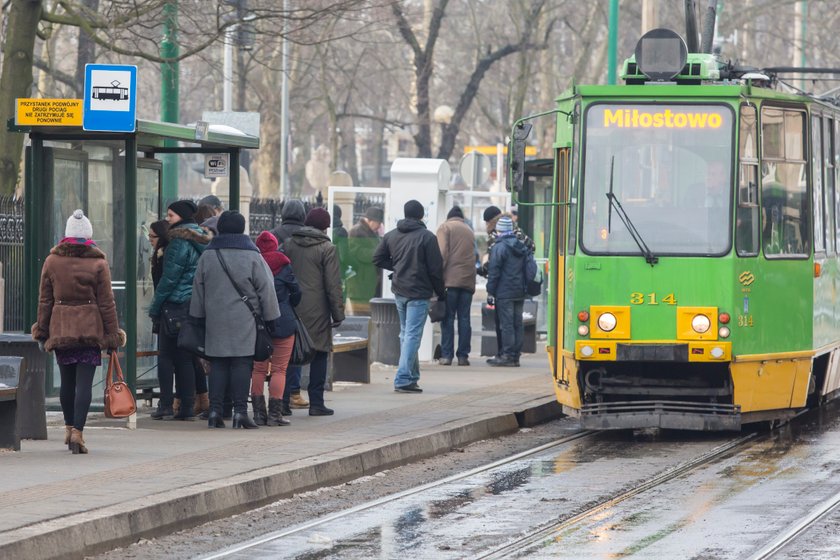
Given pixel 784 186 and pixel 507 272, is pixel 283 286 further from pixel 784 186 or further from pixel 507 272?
pixel 507 272

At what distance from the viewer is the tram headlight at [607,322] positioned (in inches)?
504

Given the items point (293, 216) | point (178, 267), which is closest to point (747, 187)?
point (293, 216)

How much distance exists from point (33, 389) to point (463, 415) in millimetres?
3766

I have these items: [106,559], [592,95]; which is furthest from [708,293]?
[106,559]

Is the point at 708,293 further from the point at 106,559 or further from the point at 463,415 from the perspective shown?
the point at 106,559

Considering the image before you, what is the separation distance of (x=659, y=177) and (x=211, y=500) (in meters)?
5.07

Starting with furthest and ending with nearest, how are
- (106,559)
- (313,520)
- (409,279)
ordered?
(409,279), (313,520), (106,559)

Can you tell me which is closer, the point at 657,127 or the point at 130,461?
the point at 130,461

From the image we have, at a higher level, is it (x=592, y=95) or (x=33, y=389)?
(x=592, y=95)

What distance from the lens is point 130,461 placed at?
1060 cm

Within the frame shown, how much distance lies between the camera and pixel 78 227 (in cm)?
1075

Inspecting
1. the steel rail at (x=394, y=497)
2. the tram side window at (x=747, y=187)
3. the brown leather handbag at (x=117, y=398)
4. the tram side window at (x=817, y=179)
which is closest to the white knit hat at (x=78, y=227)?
the brown leather handbag at (x=117, y=398)

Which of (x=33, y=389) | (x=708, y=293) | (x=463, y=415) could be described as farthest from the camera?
(x=463, y=415)

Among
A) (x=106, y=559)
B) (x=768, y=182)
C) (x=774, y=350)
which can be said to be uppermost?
(x=768, y=182)
